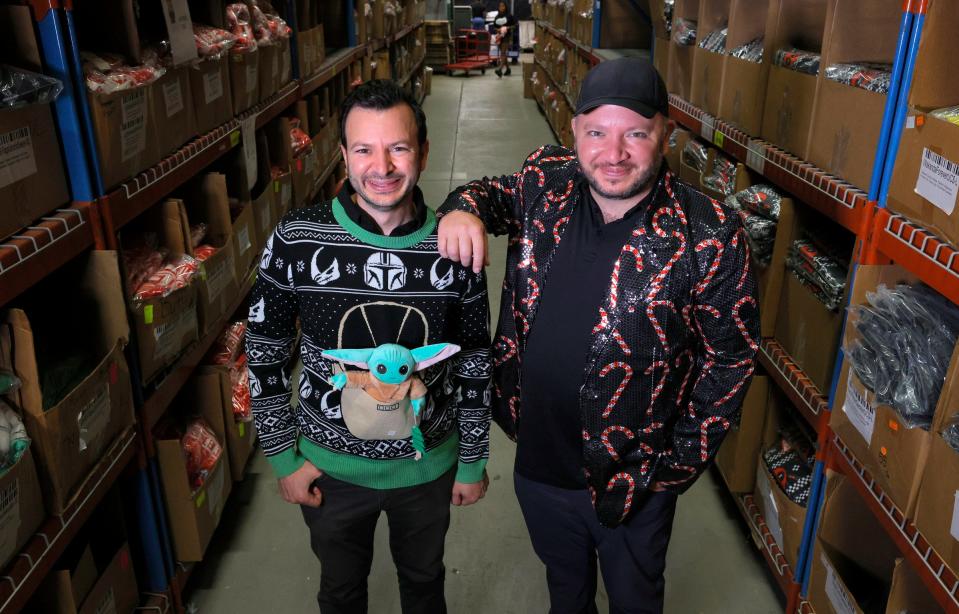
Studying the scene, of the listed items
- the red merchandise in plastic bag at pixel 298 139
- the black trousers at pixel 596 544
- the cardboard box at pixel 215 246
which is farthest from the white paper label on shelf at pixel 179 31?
the red merchandise in plastic bag at pixel 298 139

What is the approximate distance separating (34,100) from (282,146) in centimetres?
206

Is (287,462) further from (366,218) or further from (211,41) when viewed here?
(211,41)

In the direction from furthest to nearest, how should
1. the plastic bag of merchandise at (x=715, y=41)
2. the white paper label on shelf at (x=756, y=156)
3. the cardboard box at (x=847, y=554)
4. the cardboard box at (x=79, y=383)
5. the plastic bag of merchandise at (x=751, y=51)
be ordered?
the plastic bag of merchandise at (x=715, y=41) < the plastic bag of merchandise at (x=751, y=51) < the white paper label on shelf at (x=756, y=156) < the cardboard box at (x=847, y=554) < the cardboard box at (x=79, y=383)

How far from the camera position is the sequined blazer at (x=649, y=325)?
4.34 feet

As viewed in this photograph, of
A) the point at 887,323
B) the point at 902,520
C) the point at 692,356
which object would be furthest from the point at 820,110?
the point at 902,520

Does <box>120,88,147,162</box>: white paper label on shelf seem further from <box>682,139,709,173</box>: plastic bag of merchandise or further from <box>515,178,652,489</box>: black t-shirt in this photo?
<box>682,139,709,173</box>: plastic bag of merchandise

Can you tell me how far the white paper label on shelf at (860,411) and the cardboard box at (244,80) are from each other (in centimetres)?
210

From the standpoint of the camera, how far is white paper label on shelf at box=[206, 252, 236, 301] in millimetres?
2152

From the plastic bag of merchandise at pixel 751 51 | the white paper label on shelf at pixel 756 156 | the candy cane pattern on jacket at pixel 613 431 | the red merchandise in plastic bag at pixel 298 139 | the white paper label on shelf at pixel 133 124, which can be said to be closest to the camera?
the candy cane pattern on jacket at pixel 613 431

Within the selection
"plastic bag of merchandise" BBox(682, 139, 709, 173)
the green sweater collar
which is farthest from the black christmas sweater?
"plastic bag of merchandise" BBox(682, 139, 709, 173)

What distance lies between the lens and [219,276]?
2.23 meters

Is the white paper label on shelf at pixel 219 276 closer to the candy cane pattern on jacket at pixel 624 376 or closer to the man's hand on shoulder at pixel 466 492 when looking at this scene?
the man's hand on shoulder at pixel 466 492

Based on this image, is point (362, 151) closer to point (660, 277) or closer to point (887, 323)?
point (660, 277)

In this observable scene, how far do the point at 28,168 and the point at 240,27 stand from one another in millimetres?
1436
